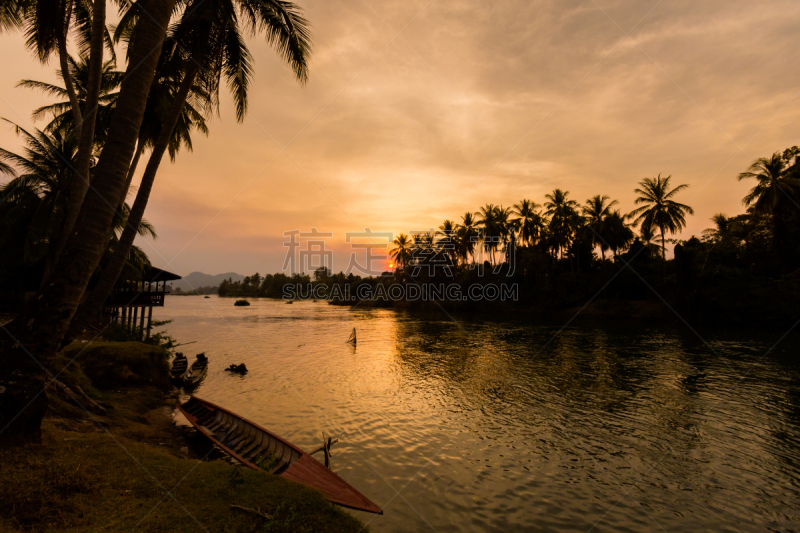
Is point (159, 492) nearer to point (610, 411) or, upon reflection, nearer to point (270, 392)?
point (270, 392)

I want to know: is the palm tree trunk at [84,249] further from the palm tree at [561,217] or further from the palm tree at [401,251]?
the palm tree at [401,251]

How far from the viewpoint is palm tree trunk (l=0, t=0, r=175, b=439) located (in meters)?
5.83

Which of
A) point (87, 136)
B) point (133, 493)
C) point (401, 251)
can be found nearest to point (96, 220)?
point (133, 493)

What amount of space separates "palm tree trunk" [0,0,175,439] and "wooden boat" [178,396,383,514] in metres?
4.44

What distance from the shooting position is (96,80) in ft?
33.0

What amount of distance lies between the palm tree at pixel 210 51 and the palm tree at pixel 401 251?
258ft

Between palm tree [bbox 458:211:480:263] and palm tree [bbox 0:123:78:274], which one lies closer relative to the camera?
palm tree [bbox 0:123:78:274]

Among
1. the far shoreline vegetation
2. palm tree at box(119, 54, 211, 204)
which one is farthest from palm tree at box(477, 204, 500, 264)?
palm tree at box(119, 54, 211, 204)

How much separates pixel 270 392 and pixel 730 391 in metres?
21.6

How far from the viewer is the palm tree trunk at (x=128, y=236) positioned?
8.53 m

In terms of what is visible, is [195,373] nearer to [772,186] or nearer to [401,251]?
[772,186]

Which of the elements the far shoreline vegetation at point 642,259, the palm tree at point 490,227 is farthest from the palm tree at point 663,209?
the palm tree at point 490,227

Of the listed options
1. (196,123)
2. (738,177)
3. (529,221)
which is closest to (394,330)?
(196,123)

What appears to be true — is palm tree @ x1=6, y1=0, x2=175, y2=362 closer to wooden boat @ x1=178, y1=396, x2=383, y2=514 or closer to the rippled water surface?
wooden boat @ x1=178, y1=396, x2=383, y2=514
